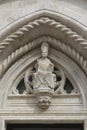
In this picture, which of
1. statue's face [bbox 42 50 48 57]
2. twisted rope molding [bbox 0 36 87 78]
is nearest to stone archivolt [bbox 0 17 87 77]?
twisted rope molding [bbox 0 36 87 78]

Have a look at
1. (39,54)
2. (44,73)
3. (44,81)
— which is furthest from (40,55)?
(44,81)

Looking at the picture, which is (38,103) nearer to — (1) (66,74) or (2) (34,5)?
(1) (66,74)

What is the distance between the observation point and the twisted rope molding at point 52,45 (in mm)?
7602

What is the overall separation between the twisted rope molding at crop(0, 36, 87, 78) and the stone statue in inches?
3.8

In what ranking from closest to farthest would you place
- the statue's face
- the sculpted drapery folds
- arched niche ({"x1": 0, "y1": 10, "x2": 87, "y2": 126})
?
the sculpted drapery folds < arched niche ({"x1": 0, "y1": 10, "x2": 87, "y2": 126}) < the statue's face

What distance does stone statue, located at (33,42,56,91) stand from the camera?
7480 mm

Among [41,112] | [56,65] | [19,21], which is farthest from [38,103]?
[19,21]

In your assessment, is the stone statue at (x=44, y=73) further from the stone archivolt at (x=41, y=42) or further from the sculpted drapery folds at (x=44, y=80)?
the stone archivolt at (x=41, y=42)

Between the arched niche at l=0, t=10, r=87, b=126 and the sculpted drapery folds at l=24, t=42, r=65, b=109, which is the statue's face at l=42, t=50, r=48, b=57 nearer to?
the sculpted drapery folds at l=24, t=42, r=65, b=109

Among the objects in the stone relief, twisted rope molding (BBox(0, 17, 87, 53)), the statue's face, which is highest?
twisted rope molding (BBox(0, 17, 87, 53))

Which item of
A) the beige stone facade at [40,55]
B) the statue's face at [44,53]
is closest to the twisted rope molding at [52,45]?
the beige stone facade at [40,55]

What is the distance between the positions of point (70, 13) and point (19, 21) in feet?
2.19

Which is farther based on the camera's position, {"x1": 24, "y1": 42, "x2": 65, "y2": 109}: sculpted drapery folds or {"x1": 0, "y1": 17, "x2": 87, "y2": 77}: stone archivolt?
{"x1": 0, "y1": 17, "x2": 87, "y2": 77}: stone archivolt

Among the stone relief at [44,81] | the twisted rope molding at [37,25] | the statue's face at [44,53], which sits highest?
the twisted rope molding at [37,25]
